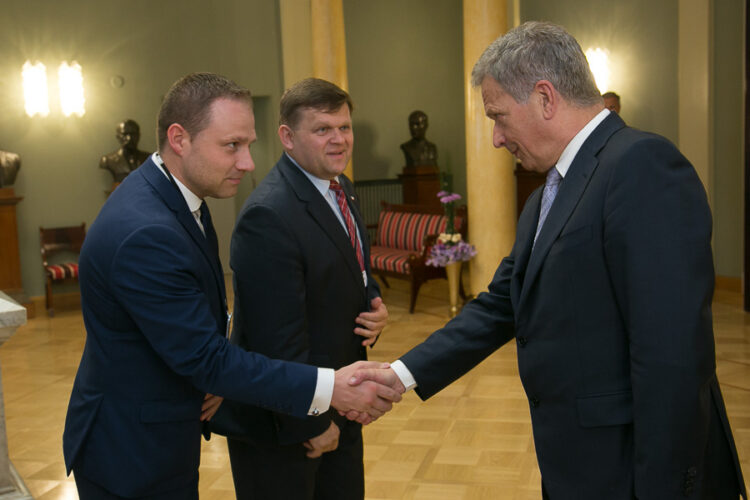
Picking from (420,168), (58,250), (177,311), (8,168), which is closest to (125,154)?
(8,168)

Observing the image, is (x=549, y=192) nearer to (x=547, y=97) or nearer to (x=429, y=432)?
(x=547, y=97)

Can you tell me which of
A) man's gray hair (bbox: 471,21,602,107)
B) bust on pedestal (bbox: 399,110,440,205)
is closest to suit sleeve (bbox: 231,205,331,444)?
man's gray hair (bbox: 471,21,602,107)

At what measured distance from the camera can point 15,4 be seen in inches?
375

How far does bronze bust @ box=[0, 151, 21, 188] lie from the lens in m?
8.95

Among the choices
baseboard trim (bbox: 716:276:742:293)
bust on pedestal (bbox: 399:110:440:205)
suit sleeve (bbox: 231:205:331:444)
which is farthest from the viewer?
bust on pedestal (bbox: 399:110:440:205)

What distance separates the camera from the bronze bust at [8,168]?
8.95m

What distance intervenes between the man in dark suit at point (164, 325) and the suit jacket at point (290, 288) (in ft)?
0.56

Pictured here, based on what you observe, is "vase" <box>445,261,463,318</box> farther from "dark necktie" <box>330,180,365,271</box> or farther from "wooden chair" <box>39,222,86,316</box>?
"dark necktie" <box>330,180,365,271</box>

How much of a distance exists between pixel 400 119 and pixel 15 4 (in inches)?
229

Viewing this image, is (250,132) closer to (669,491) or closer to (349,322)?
(349,322)

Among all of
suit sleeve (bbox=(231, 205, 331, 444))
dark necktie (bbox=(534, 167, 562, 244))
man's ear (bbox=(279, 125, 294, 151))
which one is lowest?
suit sleeve (bbox=(231, 205, 331, 444))

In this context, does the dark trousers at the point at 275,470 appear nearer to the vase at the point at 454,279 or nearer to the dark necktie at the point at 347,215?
the dark necktie at the point at 347,215

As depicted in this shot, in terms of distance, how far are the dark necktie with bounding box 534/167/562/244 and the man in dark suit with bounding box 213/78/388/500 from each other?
0.70m

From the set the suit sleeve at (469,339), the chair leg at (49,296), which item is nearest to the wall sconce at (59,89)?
the chair leg at (49,296)
